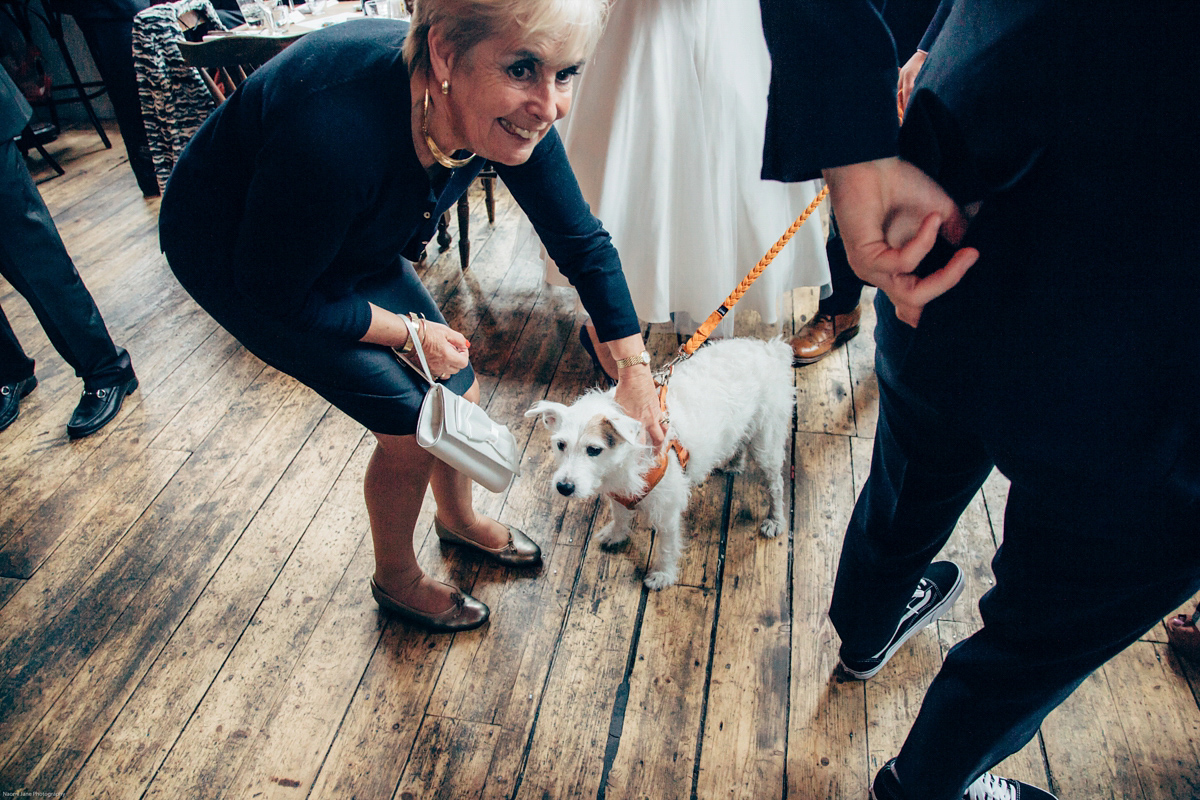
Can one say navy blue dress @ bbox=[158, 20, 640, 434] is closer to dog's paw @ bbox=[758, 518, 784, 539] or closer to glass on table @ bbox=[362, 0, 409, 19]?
dog's paw @ bbox=[758, 518, 784, 539]

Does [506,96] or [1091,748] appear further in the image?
[1091,748]

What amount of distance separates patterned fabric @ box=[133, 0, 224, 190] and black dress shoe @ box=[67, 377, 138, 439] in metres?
1.67

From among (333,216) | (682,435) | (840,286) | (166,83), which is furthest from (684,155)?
(166,83)

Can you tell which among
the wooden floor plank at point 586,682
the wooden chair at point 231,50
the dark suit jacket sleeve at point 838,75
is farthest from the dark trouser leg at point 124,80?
the dark suit jacket sleeve at point 838,75

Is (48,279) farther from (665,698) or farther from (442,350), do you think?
(665,698)

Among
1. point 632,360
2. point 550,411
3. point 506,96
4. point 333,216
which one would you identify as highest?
point 506,96

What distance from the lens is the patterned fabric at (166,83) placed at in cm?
299

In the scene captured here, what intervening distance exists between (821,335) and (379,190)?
5.69 feet

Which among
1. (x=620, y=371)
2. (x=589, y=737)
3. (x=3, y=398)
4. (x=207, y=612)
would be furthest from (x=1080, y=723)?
(x=3, y=398)

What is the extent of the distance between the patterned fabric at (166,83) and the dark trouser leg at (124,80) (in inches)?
5.8

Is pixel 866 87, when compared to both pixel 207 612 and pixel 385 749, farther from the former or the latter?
pixel 207 612

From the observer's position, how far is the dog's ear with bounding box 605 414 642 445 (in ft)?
4.35

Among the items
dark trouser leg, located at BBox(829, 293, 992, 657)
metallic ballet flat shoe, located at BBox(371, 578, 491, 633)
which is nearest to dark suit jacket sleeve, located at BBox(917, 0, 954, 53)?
dark trouser leg, located at BBox(829, 293, 992, 657)

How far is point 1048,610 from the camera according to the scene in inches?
30.0
